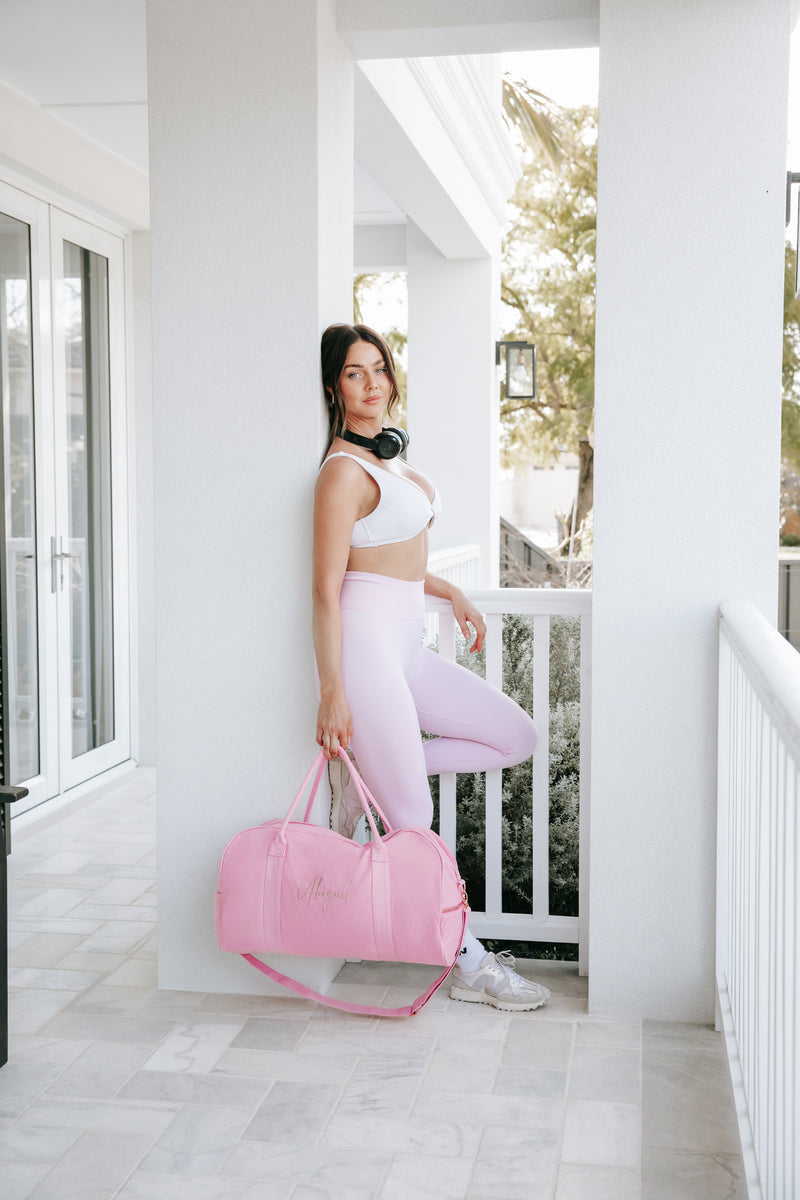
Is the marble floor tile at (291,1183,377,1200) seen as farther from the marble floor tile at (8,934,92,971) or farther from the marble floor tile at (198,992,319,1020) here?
the marble floor tile at (8,934,92,971)

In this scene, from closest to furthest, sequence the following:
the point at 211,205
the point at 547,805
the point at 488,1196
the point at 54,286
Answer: the point at 488,1196, the point at 211,205, the point at 547,805, the point at 54,286

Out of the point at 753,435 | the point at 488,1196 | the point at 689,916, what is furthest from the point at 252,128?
the point at 488,1196

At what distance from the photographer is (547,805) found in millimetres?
3256

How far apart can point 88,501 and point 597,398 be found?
3138 mm

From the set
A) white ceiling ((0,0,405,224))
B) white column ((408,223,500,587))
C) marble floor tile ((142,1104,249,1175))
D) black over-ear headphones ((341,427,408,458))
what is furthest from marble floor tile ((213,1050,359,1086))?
white column ((408,223,500,587))

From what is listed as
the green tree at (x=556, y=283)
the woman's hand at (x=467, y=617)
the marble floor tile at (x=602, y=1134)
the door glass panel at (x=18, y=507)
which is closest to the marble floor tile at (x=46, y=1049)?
the marble floor tile at (x=602, y=1134)

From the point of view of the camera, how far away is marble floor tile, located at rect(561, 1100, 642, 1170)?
225cm

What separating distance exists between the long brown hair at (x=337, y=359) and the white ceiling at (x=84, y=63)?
3.72 feet

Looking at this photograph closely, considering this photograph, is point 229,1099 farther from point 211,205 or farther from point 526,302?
point 526,302

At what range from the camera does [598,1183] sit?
217 centimetres

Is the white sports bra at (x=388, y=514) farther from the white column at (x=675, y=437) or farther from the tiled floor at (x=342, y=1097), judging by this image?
the tiled floor at (x=342, y=1097)

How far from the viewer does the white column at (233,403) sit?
2881 millimetres

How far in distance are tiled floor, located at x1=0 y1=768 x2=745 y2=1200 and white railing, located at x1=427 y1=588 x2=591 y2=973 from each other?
123 millimetres

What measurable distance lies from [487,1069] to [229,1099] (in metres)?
0.57
